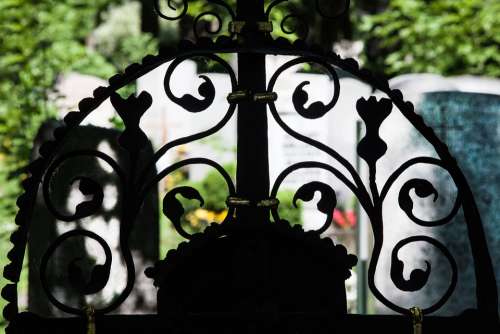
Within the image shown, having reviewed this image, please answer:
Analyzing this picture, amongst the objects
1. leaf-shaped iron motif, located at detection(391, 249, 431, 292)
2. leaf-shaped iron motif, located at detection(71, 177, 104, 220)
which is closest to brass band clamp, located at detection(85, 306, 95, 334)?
leaf-shaped iron motif, located at detection(71, 177, 104, 220)

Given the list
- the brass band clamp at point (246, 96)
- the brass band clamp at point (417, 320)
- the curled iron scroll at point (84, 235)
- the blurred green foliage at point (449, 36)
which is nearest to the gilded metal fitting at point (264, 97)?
the brass band clamp at point (246, 96)

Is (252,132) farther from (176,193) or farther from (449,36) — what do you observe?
(449,36)

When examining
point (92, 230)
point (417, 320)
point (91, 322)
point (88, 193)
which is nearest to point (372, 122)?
point (417, 320)

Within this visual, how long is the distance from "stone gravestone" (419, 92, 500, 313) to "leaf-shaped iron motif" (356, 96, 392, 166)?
→ 143cm

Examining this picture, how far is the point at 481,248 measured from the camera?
1.81 m

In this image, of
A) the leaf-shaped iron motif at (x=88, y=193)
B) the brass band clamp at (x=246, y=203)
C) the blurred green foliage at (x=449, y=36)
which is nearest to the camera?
the leaf-shaped iron motif at (x=88, y=193)

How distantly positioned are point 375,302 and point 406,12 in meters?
4.39

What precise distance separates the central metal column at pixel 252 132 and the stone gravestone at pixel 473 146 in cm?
151

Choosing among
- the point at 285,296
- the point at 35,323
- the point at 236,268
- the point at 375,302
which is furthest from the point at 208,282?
the point at 375,302

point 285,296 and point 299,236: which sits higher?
point 299,236

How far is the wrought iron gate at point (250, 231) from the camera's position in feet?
5.52

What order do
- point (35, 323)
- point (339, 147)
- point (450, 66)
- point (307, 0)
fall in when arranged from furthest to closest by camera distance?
point (307, 0) < point (339, 147) < point (450, 66) < point (35, 323)

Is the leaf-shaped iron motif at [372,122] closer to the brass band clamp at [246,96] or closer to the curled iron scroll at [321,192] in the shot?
the curled iron scroll at [321,192]

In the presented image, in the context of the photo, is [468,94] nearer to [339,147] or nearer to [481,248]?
[481,248]
